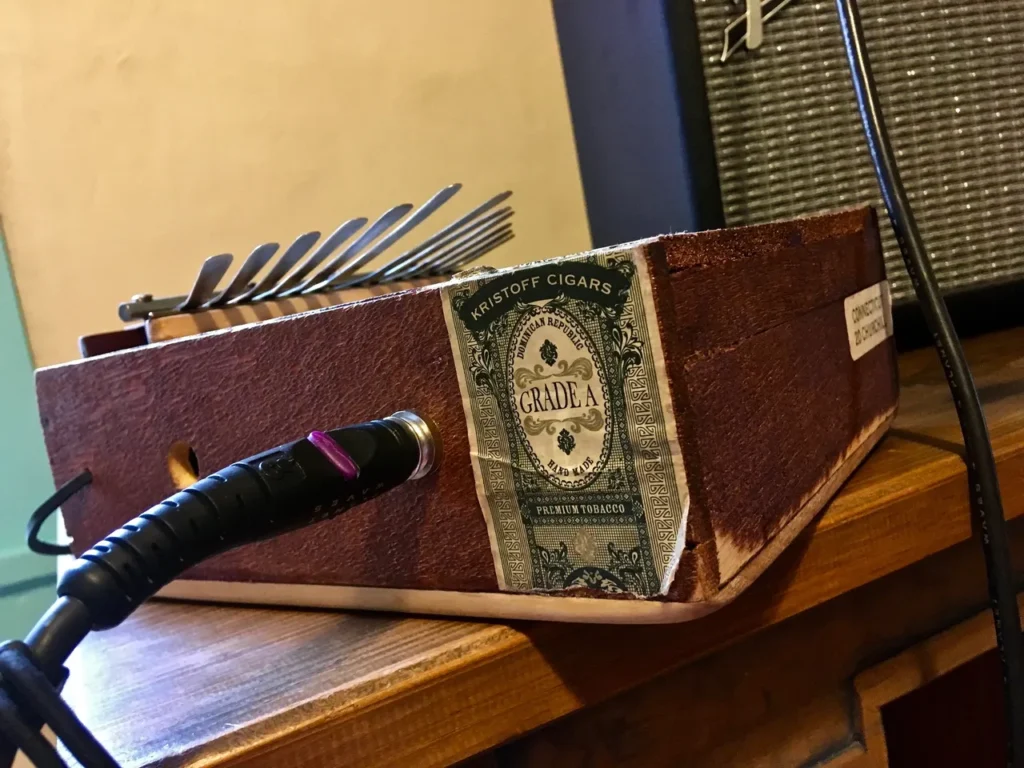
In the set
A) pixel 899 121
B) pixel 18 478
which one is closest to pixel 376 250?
pixel 899 121

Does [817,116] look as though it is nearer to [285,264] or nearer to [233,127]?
[285,264]

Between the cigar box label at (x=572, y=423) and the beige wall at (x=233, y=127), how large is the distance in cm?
62

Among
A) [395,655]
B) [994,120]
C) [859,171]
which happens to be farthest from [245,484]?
[994,120]

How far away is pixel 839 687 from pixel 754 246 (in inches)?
8.4

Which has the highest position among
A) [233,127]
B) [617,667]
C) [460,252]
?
[233,127]

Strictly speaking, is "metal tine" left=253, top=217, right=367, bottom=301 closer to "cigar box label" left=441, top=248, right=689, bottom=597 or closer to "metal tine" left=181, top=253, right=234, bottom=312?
"metal tine" left=181, top=253, right=234, bottom=312

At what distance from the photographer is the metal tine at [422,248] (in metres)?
0.54

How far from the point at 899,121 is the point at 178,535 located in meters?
0.56

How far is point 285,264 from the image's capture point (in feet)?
1.59

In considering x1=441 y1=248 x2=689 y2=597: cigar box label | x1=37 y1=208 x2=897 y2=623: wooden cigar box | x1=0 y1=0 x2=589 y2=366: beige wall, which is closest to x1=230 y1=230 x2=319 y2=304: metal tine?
x1=37 y1=208 x2=897 y2=623: wooden cigar box

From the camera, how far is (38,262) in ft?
2.52

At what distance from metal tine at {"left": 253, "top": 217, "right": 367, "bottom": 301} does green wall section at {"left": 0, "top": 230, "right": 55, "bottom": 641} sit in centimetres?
38

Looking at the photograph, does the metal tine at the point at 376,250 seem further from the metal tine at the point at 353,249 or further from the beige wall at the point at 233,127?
the beige wall at the point at 233,127

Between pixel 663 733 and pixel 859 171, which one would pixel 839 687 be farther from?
pixel 859 171
